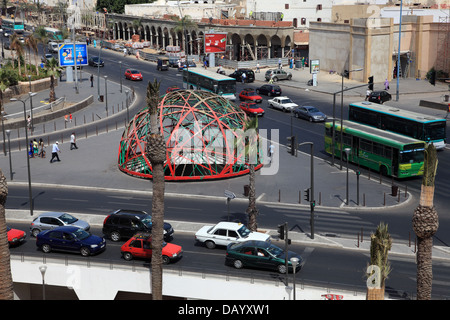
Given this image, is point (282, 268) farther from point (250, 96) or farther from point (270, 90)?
point (270, 90)

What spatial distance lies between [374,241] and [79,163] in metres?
34.4

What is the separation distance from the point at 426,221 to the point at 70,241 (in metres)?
18.5

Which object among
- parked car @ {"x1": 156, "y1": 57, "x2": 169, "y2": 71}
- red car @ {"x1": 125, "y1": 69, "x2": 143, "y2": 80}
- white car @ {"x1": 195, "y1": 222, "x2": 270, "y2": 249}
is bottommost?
white car @ {"x1": 195, "y1": 222, "x2": 270, "y2": 249}

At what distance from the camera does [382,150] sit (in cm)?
4978

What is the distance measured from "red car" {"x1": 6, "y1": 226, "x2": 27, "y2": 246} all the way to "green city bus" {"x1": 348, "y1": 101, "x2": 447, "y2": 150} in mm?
29861

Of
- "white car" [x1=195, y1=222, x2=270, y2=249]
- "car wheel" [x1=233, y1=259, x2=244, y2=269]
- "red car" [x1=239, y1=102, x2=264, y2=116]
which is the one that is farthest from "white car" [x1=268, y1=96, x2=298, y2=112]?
"car wheel" [x1=233, y1=259, x2=244, y2=269]

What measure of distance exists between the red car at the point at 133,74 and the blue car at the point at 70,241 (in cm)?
5811

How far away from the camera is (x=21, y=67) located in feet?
297

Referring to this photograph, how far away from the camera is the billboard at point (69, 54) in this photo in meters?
88.1

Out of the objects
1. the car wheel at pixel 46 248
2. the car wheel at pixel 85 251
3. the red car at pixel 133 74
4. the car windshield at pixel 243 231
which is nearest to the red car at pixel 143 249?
the car wheel at pixel 85 251

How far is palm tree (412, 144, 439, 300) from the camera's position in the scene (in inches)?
1052

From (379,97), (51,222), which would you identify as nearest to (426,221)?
(51,222)

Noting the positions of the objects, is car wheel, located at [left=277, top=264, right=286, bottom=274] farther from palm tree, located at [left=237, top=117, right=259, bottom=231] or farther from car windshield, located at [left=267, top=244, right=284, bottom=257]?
palm tree, located at [left=237, top=117, right=259, bottom=231]
